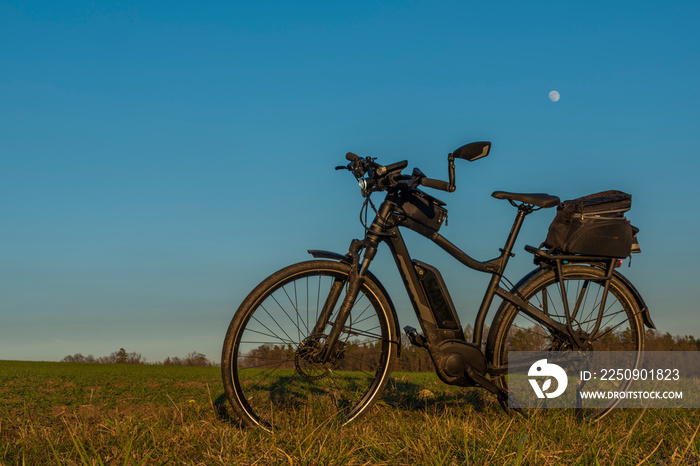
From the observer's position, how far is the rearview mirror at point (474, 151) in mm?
3645

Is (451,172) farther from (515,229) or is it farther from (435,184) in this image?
(515,229)

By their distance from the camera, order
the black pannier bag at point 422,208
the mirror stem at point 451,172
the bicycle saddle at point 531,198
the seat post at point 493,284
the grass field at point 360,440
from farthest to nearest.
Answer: the seat post at point 493,284 < the bicycle saddle at point 531,198 < the black pannier bag at point 422,208 < the mirror stem at point 451,172 < the grass field at point 360,440

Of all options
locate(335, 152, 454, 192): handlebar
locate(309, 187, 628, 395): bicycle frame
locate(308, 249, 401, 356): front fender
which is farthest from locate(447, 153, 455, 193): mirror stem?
locate(308, 249, 401, 356): front fender

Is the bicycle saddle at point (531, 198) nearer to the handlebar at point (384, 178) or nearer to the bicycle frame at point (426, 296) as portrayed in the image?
the bicycle frame at point (426, 296)

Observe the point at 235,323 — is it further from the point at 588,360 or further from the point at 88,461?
the point at 588,360

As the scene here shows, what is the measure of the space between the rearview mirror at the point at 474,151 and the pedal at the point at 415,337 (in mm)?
1317

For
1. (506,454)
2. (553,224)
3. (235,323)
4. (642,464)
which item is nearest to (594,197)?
(553,224)

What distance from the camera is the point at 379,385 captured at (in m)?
3.86

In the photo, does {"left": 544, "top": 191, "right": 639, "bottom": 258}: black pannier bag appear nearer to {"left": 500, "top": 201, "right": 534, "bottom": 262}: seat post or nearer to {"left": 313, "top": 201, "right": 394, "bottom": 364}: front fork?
{"left": 500, "top": 201, "right": 534, "bottom": 262}: seat post

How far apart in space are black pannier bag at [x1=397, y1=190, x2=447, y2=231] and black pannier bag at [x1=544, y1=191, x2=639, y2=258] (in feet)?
3.32

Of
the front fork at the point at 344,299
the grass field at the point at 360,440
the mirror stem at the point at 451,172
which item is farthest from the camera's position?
the mirror stem at the point at 451,172

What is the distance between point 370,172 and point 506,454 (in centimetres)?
204

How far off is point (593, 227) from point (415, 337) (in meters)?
1.67

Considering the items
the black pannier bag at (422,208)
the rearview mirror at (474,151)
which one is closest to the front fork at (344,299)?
the black pannier bag at (422,208)
